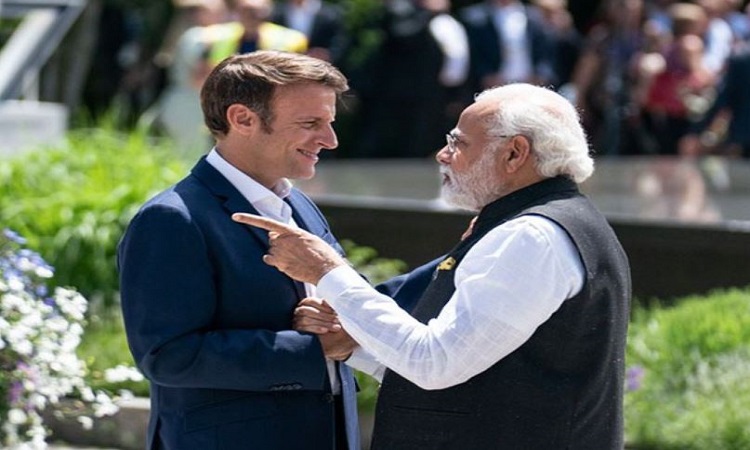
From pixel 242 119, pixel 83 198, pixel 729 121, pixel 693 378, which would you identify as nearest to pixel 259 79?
pixel 242 119

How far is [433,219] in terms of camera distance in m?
9.38

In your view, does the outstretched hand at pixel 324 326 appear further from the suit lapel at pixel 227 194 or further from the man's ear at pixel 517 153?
the man's ear at pixel 517 153

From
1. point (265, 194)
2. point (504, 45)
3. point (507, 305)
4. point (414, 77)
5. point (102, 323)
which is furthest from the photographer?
point (504, 45)

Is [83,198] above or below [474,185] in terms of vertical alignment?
below

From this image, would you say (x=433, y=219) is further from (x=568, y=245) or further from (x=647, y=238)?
(x=568, y=245)

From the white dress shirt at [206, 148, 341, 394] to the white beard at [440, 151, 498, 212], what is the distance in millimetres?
387

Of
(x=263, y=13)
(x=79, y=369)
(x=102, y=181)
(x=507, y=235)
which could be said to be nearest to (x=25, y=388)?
(x=79, y=369)

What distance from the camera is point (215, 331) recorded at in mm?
3658

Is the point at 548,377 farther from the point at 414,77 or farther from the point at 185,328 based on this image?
the point at 414,77

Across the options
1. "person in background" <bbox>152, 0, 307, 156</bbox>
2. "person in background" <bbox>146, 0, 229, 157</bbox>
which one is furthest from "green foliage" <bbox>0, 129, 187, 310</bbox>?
"person in background" <bbox>146, 0, 229, 157</bbox>

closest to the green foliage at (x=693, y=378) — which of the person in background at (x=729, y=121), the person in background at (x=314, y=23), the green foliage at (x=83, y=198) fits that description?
the green foliage at (x=83, y=198)

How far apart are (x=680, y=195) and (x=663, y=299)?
279 cm

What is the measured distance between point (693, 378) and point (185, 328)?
3.93 m

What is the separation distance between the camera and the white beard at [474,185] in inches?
140
